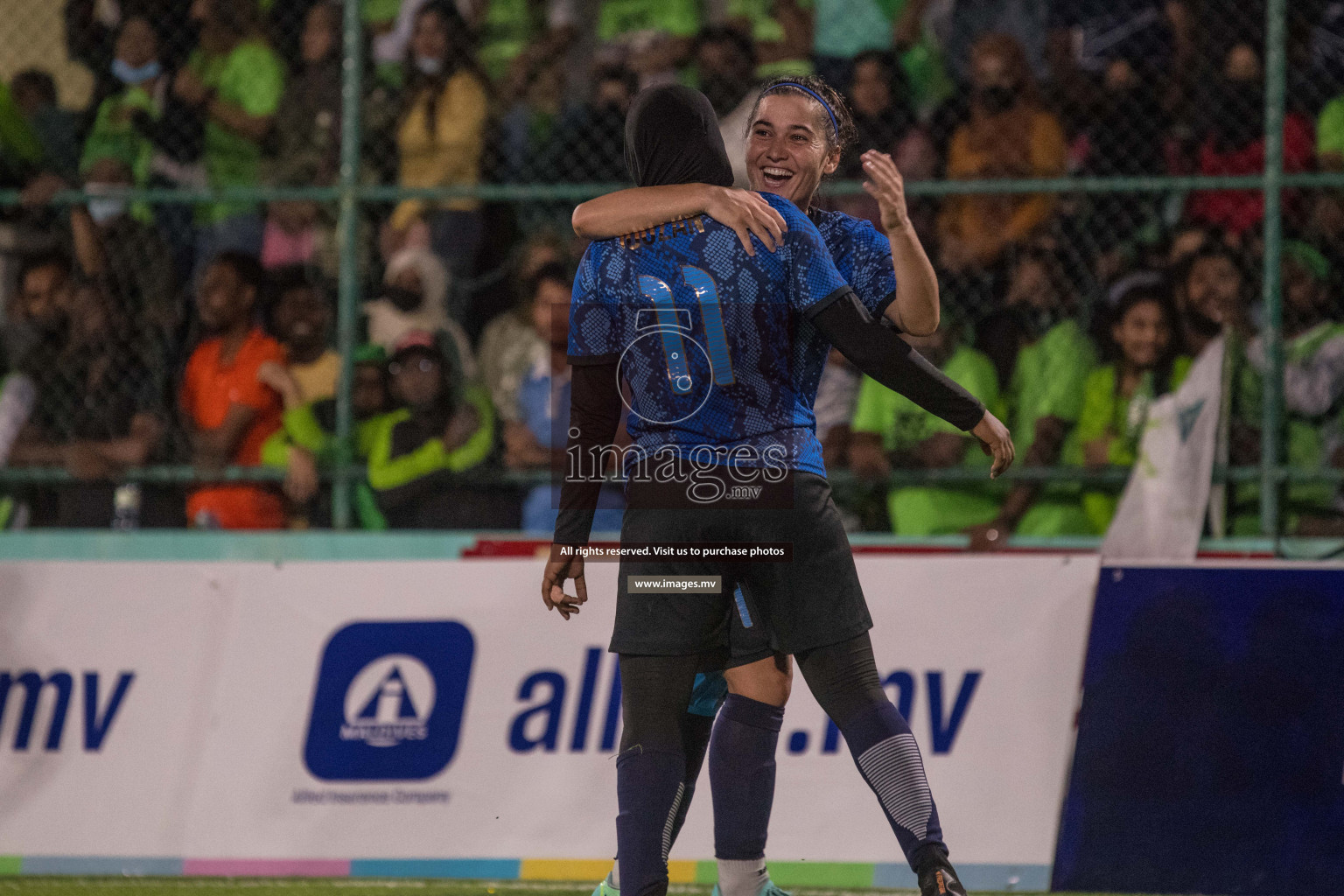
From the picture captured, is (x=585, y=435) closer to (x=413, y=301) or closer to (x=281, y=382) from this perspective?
(x=281, y=382)

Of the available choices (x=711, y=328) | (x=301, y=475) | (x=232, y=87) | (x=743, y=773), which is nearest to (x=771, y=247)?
(x=711, y=328)

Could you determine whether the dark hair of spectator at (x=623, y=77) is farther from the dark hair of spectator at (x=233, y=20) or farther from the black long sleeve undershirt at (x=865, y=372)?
the black long sleeve undershirt at (x=865, y=372)

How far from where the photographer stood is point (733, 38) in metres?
7.34

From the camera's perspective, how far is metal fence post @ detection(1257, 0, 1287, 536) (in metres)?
5.91

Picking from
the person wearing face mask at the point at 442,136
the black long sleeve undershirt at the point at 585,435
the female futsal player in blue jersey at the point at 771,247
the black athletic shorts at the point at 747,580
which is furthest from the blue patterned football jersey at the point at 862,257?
the person wearing face mask at the point at 442,136

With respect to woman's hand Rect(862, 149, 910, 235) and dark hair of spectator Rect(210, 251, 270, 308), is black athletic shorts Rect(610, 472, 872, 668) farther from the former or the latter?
dark hair of spectator Rect(210, 251, 270, 308)

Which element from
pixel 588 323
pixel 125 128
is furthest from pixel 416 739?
pixel 125 128

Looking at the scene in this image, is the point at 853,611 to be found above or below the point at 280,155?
below

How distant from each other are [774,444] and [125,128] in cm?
556

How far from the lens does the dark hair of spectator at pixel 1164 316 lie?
620 cm

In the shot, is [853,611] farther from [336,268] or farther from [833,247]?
[336,268]

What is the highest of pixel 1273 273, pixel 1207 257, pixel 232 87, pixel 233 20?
pixel 233 20

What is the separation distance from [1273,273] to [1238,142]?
4.04 ft

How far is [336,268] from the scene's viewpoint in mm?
7297
